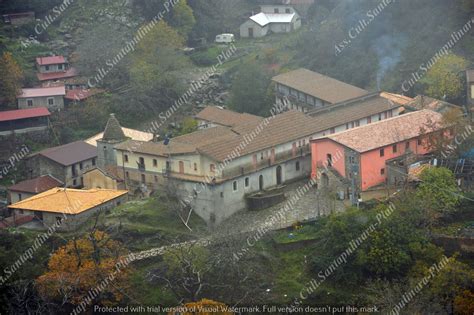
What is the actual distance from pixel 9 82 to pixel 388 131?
28118mm

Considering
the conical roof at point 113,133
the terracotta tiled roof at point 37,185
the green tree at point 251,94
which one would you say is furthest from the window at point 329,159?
the terracotta tiled roof at point 37,185

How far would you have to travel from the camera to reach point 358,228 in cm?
4619

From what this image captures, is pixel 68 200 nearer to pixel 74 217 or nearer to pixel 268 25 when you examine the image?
pixel 74 217

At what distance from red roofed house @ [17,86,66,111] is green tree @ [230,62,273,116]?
40.6 ft

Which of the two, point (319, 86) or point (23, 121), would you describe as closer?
point (319, 86)

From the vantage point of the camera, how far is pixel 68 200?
51.9m

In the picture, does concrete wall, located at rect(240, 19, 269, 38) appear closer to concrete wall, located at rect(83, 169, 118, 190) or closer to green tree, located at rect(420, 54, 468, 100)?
green tree, located at rect(420, 54, 468, 100)

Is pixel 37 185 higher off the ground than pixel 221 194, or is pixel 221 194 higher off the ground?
pixel 221 194

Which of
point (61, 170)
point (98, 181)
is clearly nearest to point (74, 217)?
point (98, 181)

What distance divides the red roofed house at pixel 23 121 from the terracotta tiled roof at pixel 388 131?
23.1m

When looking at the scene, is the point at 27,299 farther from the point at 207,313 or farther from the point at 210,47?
the point at 210,47

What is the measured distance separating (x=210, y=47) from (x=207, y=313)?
38755 mm

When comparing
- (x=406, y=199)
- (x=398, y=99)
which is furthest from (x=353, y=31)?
(x=406, y=199)

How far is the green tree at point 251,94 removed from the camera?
209 ft
